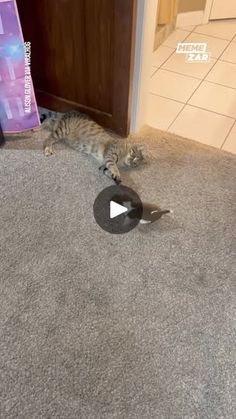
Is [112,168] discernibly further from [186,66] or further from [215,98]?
[186,66]

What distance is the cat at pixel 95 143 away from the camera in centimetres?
179

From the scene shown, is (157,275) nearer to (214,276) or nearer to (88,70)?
(214,276)

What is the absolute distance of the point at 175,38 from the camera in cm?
279

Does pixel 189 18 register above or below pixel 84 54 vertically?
below

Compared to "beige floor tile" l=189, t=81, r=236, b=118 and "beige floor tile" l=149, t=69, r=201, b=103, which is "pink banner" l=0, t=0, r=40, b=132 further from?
"beige floor tile" l=189, t=81, r=236, b=118

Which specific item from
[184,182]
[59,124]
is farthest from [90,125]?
[184,182]

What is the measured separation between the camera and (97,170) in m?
1.83

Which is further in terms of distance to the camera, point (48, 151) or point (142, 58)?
point (48, 151)

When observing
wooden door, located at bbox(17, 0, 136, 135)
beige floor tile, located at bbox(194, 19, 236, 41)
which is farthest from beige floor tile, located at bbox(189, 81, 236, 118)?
beige floor tile, located at bbox(194, 19, 236, 41)

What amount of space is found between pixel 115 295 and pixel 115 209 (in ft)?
1.34

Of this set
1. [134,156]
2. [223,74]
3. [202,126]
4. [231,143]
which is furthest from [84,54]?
[223,74]

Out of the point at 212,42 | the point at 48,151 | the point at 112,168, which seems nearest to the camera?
the point at 112,168

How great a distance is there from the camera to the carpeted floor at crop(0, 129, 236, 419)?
116 centimetres
